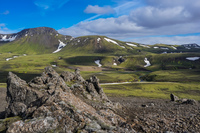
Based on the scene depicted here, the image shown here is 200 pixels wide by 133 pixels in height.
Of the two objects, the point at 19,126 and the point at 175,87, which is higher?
the point at 19,126

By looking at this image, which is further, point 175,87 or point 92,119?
point 175,87

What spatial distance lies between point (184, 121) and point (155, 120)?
6.72 metres

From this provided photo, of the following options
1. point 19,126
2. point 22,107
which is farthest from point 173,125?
point 22,107

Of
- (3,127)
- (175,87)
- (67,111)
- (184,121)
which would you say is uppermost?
(67,111)

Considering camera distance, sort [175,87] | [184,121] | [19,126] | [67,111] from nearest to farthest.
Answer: [19,126]
[67,111]
[184,121]
[175,87]

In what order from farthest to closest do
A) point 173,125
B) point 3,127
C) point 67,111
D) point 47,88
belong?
point 47,88 < point 173,125 < point 3,127 < point 67,111

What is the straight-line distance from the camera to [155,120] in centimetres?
2659

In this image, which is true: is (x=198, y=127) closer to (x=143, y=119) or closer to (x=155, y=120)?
(x=155, y=120)

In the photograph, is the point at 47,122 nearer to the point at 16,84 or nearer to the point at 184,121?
the point at 16,84

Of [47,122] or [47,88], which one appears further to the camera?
[47,88]

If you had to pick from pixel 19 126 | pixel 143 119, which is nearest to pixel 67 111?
pixel 19 126

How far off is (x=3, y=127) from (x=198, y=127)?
33.6m

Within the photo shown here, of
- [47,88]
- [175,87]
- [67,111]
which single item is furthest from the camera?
[175,87]

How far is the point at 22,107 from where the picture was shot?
1012 inches
